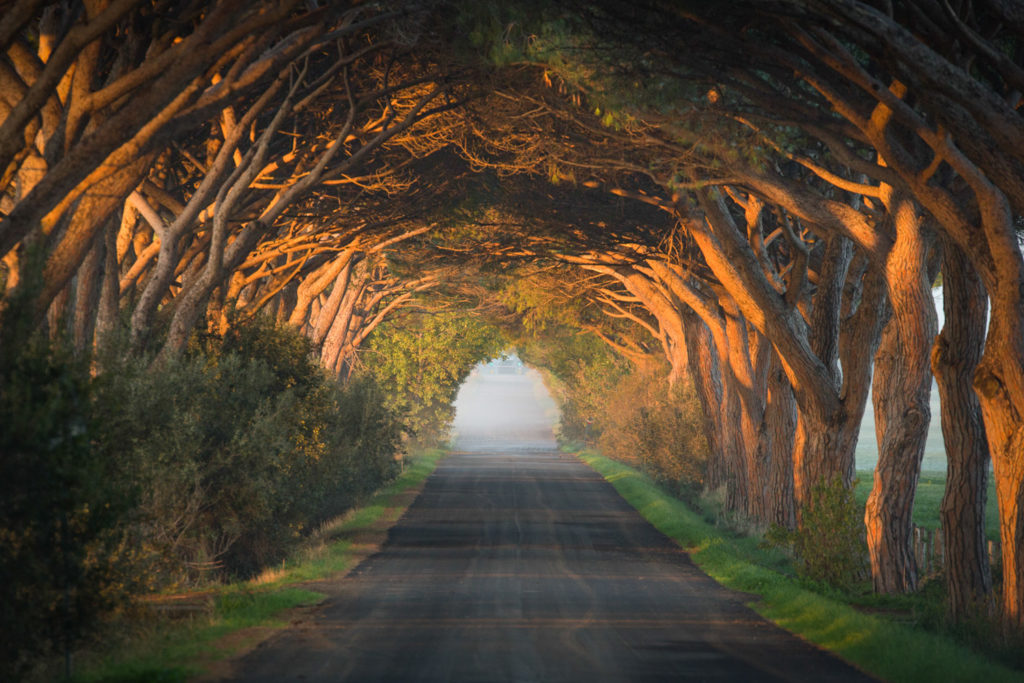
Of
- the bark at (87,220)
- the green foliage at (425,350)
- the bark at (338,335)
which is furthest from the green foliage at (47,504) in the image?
the green foliage at (425,350)

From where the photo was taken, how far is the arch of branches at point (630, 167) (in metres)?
12.3

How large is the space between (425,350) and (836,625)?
46.4 m

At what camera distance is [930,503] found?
133 ft

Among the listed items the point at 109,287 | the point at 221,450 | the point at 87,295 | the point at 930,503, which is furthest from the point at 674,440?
the point at 87,295

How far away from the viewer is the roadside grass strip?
11180 millimetres

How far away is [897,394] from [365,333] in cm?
3235

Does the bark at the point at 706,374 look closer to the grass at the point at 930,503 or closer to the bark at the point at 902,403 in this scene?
the grass at the point at 930,503

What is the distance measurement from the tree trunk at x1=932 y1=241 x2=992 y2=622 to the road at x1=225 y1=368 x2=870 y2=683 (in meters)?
2.33

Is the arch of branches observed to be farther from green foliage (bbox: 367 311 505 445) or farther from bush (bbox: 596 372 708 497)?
green foliage (bbox: 367 311 505 445)

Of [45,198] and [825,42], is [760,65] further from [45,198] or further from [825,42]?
[45,198]

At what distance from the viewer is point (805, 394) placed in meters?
19.2

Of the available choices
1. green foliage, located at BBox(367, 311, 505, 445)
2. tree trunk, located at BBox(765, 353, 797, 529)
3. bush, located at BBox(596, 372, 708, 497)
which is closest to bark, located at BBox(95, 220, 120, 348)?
tree trunk, located at BBox(765, 353, 797, 529)

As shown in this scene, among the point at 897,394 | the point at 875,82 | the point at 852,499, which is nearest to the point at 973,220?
the point at 875,82

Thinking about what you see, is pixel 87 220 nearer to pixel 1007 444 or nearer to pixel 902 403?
pixel 902 403
